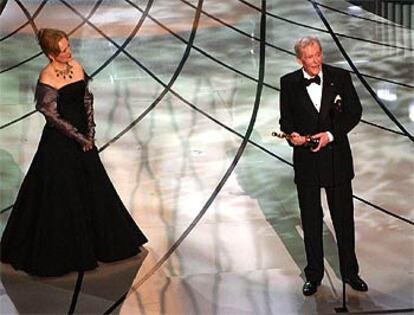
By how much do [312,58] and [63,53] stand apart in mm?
1176

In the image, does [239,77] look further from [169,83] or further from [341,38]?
[341,38]

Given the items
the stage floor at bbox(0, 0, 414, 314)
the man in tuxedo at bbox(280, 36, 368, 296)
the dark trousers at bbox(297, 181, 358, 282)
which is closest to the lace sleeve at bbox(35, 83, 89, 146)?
the stage floor at bbox(0, 0, 414, 314)

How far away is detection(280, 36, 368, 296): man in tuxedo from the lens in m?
3.55

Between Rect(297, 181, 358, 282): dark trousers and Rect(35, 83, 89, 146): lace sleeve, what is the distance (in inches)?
44.4

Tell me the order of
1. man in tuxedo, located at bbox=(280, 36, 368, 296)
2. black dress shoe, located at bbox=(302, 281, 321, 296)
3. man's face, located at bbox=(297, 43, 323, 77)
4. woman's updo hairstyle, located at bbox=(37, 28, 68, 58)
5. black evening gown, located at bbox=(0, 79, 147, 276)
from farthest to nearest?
black evening gown, located at bbox=(0, 79, 147, 276) < woman's updo hairstyle, located at bbox=(37, 28, 68, 58) < black dress shoe, located at bbox=(302, 281, 321, 296) < man in tuxedo, located at bbox=(280, 36, 368, 296) < man's face, located at bbox=(297, 43, 323, 77)

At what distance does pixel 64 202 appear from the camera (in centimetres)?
396

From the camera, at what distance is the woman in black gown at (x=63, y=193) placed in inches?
152

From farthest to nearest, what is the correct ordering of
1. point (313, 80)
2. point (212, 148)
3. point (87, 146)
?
point (212, 148), point (87, 146), point (313, 80)

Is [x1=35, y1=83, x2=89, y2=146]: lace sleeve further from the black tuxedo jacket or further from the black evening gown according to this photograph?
the black tuxedo jacket

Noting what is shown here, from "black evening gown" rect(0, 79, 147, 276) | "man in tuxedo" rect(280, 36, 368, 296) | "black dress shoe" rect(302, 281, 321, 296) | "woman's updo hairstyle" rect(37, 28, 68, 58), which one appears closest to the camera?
"man in tuxedo" rect(280, 36, 368, 296)

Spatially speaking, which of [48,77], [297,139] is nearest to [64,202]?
[48,77]

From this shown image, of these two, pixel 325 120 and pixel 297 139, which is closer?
pixel 297 139

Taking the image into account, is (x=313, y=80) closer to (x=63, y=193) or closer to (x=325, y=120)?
(x=325, y=120)

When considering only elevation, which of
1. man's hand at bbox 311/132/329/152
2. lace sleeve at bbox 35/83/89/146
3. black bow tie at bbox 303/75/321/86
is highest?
black bow tie at bbox 303/75/321/86
